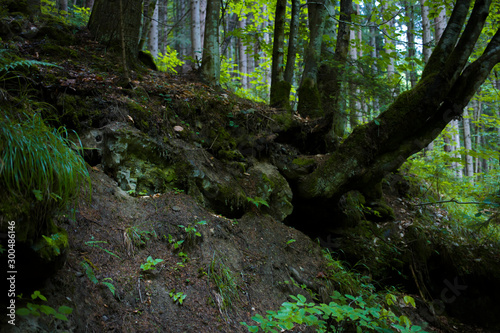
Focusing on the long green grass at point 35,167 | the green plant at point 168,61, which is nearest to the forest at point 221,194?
the long green grass at point 35,167

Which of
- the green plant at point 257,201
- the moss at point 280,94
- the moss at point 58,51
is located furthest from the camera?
the moss at point 280,94

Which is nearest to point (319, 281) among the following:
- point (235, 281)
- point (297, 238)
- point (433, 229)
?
point (297, 238)

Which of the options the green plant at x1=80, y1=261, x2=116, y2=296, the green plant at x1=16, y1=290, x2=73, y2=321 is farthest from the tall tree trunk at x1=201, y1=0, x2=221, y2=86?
the green plant at x1=16, y1=290, x2=73, y2=321

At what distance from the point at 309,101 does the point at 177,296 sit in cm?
545

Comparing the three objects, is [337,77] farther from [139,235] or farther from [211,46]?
[139,235]

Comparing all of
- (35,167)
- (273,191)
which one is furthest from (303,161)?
(35,167)

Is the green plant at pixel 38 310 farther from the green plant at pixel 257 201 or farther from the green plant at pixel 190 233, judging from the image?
the green plant at pixel 257 201

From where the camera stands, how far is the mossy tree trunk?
4.72 m

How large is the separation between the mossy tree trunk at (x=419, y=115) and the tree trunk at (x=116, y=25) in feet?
14.5

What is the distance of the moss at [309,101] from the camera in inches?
274

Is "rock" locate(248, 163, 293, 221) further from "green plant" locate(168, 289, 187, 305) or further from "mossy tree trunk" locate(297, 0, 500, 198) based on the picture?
"green plant" locate(168, 289, 187, 305)

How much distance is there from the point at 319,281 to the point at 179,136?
3.17m

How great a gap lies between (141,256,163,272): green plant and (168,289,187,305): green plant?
330 mm

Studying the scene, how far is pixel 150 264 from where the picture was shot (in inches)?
119
